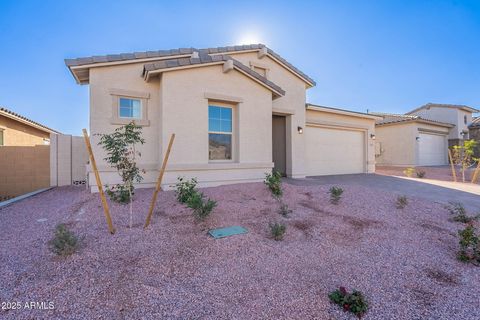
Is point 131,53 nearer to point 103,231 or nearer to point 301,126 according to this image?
→ point 103,231

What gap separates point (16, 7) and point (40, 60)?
2.82 metres

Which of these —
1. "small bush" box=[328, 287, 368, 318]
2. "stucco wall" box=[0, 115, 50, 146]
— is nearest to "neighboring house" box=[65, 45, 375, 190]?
"small bush" box=[328, 287, 368, 318]

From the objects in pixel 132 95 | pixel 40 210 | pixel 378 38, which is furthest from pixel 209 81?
pixel 378 38

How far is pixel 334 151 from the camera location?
40.5 feet

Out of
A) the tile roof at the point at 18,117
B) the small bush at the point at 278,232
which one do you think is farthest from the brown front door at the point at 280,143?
the tile roof at the point at 18,117

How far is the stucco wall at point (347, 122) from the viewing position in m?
11.6

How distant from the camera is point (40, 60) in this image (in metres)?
10.3

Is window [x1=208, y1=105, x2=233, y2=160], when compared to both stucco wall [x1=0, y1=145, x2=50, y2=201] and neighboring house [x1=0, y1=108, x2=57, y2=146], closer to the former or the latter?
stucco wall [x1=0, y1=145, x2=50, y2=201]

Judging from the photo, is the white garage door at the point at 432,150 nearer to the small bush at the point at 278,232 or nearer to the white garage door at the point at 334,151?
the white garage door at the point at 334,151

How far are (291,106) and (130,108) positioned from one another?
6708 mm

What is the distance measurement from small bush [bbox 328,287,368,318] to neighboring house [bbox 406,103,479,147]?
26.2 m

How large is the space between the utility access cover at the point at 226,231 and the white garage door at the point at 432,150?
64.5 ft

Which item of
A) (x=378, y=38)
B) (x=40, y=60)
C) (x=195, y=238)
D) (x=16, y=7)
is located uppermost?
(x=378, y=38)

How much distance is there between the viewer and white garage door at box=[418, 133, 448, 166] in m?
18.5
